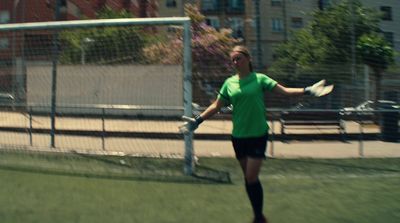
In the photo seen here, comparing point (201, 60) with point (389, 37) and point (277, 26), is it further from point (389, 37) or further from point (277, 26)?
point (389, 37)

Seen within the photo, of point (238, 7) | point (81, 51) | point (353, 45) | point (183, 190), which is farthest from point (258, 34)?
point (183, 190)

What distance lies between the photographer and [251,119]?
16.4 ft

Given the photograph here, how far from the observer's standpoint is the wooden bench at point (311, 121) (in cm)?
1370

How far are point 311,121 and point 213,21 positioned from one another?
31.5 ft

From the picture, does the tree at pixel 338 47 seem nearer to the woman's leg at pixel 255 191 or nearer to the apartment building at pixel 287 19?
the apartment building at pixel 287 19

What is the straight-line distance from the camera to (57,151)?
1012 cm

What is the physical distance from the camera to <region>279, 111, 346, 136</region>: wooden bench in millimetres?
13695

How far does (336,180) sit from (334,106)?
512 cm

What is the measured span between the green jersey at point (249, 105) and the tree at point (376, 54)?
925 cm

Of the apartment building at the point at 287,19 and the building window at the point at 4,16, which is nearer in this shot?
the apartment building at the point at 287,19

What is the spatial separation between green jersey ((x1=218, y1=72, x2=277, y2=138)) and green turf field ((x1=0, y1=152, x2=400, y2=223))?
0.99 meters

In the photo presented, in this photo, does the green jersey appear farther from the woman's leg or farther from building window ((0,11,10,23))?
building window ((0,11,10,23))

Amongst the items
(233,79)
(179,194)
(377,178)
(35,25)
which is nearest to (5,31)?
(35,25)

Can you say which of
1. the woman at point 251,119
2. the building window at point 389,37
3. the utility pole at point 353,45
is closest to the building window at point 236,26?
the utility pole at point 353,45
